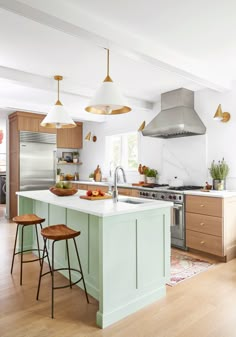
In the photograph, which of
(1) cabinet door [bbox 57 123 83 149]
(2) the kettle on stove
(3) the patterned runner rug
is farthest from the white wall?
(1) cabinet door [bbox 57 123 83 149]

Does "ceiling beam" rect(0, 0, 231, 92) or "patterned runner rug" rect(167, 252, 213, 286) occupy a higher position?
"ceiling beam" rect(0, 0, 231, 92)

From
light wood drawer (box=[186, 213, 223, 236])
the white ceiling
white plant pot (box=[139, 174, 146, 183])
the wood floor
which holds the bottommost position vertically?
the wood floor

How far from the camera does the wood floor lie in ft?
6.53

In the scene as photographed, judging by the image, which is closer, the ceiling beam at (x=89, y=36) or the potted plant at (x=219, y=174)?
the ceiling beam at (x=89, y=36)

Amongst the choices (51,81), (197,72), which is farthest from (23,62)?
(197,72)

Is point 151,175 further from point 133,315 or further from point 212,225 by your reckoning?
point 133,315

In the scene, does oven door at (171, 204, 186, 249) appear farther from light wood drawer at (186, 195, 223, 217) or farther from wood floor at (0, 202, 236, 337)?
wood floor at (0, 202, 236, 337)

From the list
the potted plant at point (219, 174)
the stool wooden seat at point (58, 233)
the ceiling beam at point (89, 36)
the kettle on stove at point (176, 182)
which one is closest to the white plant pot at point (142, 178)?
the kettle on stove at point (176, 182)

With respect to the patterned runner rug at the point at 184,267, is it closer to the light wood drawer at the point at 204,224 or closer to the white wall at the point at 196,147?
the light wood drawer at the point at 204,224

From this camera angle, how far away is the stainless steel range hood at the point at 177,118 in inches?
165

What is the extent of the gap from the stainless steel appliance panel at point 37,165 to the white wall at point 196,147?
1.88 m

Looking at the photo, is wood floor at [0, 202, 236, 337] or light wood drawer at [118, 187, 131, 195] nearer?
wood floor at [0, 202, 236, 337]

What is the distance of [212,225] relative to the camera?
3572 mm

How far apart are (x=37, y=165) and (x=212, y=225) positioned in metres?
4.20
